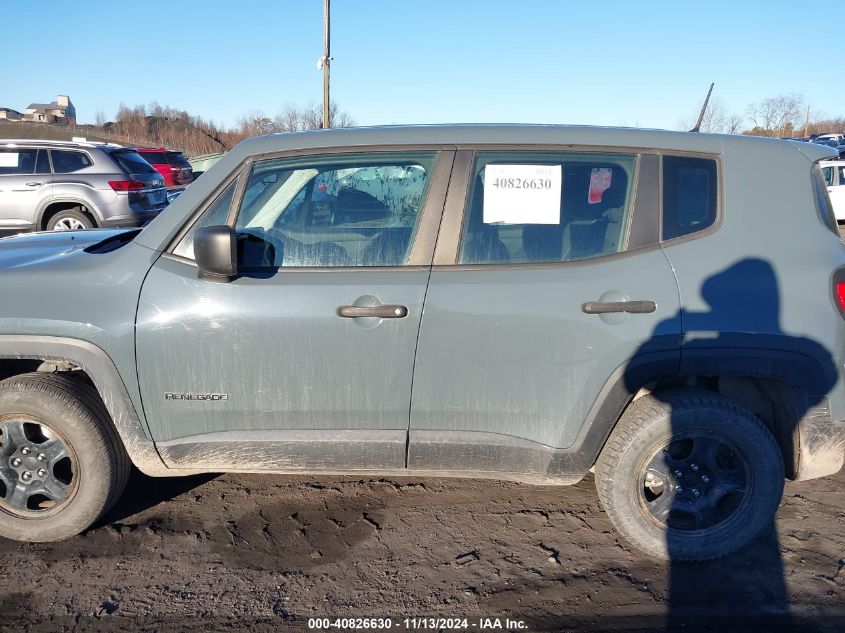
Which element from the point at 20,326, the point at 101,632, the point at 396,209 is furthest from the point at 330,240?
the point at 101,632

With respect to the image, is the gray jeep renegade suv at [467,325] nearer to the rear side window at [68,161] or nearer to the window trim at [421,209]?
the window trim at [421,209]

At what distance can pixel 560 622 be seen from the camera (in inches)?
103

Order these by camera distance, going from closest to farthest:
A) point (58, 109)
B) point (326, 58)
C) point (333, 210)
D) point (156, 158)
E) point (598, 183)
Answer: point (598, 183) → point (333, 210) → point (156, 158) → point (326, 58) → point (58, 109)

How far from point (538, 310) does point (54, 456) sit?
7.39 feet

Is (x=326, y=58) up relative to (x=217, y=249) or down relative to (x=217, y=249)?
up

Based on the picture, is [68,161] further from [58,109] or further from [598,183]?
[58,109]

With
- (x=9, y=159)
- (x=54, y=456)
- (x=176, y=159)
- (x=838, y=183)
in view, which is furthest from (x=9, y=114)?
(x=54, y=456)

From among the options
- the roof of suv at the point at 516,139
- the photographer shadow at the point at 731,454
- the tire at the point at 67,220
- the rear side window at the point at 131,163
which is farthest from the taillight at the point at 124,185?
the photographer shadow at the point at 731,454

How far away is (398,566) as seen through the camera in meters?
2.94

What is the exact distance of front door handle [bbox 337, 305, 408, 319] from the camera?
8.91ft

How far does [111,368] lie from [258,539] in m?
1.05

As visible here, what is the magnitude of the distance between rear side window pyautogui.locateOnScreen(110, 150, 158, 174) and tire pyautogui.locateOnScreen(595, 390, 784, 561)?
32.4 ft

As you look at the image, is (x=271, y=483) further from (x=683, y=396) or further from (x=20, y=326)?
(x=683, y=396)

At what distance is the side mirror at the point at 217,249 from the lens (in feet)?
8.59
